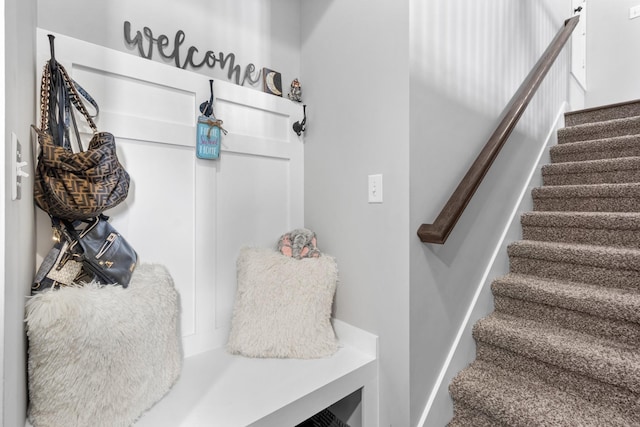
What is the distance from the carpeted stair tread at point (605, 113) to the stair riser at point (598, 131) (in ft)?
0.98

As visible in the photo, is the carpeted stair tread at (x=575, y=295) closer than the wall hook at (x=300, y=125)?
Yes

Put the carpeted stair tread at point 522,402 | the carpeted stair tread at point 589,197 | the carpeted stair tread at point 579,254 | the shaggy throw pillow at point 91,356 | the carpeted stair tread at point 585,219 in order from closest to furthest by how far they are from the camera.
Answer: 1. the shaggy throw pillow at point 91,356
2. the carpeted stair tread at point 522,402
3. the carpeted stair tread at point 579,254
4. the carpeted stair tread at point 585,219
5. the carpeted stair tread at point 589,197

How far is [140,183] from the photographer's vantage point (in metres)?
1.24

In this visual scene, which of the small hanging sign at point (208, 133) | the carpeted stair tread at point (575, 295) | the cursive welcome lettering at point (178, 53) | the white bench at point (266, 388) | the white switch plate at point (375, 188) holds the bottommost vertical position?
the white bench at point (266, 388)

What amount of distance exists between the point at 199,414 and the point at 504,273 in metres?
1.70

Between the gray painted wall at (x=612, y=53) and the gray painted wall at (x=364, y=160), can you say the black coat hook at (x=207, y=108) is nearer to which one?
the gray painted wall at (x=364, y=160)

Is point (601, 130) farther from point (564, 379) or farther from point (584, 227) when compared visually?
point (564, 379)

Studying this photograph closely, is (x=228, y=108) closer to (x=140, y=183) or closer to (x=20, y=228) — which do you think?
(x=140, y=183)

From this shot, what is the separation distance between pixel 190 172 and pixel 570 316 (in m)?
1.85

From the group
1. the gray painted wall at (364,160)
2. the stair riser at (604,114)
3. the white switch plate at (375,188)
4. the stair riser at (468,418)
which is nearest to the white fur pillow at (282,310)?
the gray painted wall at (364,160)

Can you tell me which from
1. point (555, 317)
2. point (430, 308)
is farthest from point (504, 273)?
point (430, 308)

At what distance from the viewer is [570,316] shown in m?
1.44

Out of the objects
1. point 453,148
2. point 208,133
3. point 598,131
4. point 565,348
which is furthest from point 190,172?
point 598,131

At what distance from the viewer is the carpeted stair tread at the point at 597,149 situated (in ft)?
6.68
